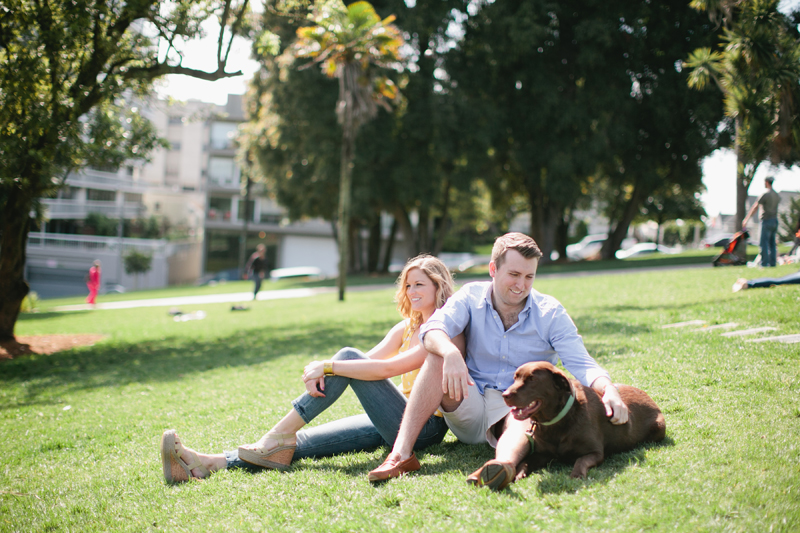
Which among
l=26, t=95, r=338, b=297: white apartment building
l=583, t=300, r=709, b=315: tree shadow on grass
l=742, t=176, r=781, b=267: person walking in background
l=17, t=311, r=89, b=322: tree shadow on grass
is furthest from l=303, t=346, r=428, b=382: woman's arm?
l=26, t=95, r=338, b=297: white apartment building

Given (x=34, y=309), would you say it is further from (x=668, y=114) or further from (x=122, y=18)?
(x=668, y=114)

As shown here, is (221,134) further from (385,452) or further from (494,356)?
(494,356)

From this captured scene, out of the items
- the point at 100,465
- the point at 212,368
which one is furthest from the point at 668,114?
the point at 100,465

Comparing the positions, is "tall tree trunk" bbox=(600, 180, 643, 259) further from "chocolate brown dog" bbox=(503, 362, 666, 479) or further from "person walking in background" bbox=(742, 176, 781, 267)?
"chocolate brown dog" bbox=(503, 362, 666, 479)

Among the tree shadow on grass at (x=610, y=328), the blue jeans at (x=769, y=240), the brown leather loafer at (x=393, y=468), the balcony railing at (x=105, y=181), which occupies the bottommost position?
the brown leather loafer at (x=393, y=468)

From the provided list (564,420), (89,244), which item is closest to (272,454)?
(564,420)

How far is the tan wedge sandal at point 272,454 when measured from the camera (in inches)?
154

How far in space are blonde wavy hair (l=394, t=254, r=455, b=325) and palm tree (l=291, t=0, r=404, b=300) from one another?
12.2 metres

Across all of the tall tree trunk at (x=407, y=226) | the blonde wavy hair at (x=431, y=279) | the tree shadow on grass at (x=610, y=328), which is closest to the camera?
the blonde wavy hair at (x=431, y=279)

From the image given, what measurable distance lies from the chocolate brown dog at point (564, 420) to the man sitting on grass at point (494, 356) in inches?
4.1

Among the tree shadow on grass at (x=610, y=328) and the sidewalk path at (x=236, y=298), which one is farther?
the sidewalk path at (x=236, y=298)

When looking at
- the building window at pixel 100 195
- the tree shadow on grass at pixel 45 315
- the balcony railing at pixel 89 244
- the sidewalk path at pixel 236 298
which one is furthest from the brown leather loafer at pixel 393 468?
the building window at pixel 100 195

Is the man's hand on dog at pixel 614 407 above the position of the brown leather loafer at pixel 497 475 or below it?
above

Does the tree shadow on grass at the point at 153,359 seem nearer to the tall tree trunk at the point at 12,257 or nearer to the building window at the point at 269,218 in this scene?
the tall tree trunk at the point at 12,257
